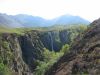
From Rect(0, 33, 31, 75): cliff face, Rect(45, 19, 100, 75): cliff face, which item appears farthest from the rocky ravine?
Rect(45, 19, 100, 75): cliff face

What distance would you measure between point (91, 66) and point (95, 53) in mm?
2979

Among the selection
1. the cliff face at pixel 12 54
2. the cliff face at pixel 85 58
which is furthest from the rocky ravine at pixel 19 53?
the cliff face at pixel 85 58

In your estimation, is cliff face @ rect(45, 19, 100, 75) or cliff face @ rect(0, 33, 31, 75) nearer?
cliff face @ rect(45, 19, 100, 75)

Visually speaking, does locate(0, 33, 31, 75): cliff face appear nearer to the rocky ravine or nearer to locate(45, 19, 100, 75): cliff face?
the rocky ravine

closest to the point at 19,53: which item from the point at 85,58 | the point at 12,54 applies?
the point at 12,54

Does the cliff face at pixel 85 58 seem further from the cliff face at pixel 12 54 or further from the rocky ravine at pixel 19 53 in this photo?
the cliff face at pixel 12 54

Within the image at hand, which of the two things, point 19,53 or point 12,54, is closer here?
point 12,54

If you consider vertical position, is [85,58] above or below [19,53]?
above

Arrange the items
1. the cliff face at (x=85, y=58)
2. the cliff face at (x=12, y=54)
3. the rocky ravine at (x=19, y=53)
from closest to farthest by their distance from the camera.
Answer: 1. the cliff face at (x=85, y=58)
2. the cliff face at (x=12, y=54)
3. the rocky ravine at (x=19, y=53)

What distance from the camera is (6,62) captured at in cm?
15325

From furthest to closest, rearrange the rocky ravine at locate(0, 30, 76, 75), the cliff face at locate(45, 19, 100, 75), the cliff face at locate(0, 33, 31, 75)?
the rocky ravine at locate(0, 30, 76, 75) → the cliff face at locate(0, 33, 31, 75) → the cliff face at locate(45, 19, 100, 75)

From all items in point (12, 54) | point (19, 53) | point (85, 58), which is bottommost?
point (19, 53)

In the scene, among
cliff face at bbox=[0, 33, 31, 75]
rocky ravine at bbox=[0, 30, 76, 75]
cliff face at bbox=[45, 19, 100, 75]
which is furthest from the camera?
rocky ravine at bbox=[0, 30, 76, 75]

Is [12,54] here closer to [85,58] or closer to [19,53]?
[19,53]
